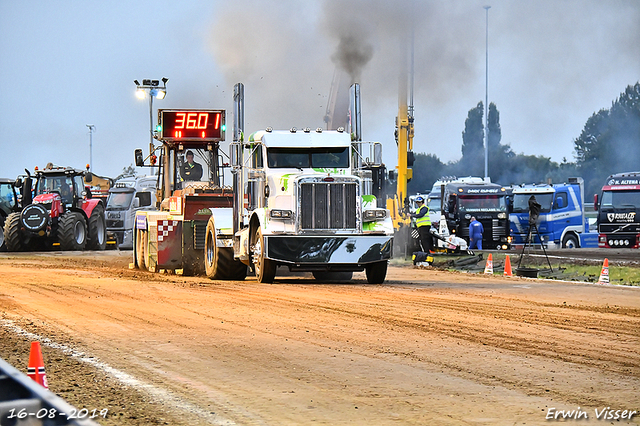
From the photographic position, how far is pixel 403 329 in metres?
11.3

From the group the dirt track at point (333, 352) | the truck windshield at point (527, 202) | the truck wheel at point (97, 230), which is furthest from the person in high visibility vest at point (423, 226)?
the truck windshield at point (527, 202)

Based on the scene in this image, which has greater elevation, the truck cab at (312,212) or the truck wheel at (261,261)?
the truck cab at (312,212)

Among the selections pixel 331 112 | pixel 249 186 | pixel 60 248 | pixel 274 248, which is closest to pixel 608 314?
pixel 274 248

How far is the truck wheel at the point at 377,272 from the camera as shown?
739 inches

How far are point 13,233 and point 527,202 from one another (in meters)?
22.5

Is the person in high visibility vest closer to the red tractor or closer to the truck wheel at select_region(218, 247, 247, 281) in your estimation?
the truck wheel at select_region(218, 247, 247, 281)

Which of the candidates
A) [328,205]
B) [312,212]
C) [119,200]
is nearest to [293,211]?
[312,212]

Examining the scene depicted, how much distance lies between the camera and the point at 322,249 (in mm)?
17875

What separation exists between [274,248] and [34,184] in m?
21.1

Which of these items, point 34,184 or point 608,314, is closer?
point 608,314

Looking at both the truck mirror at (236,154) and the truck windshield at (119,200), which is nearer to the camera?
the truck mirror at (236,154)

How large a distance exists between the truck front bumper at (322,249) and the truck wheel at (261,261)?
33 cm

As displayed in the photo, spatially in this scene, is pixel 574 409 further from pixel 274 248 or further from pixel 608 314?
pixel 274 248

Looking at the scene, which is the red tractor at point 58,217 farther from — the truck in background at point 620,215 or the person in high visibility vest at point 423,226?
the truck in background at point 620,215
